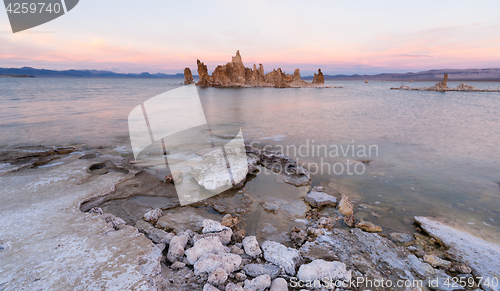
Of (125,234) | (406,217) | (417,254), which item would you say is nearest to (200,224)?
(125,234)

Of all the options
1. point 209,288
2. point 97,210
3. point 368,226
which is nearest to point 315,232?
point 368,226

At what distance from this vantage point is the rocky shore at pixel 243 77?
8025 cm

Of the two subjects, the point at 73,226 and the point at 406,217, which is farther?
the point at 406,217

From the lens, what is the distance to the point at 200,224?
178 inches

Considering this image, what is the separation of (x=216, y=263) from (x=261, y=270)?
2.30 feet

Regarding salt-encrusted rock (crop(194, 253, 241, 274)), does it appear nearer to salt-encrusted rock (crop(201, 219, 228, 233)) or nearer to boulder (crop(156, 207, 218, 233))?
salt-encrusted rock (crop(201, 219, 228, 233))

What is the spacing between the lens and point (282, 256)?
136 inches

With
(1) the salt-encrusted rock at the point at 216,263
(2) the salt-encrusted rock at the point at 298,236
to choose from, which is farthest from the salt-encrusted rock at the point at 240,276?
(2) the salt-encrusted rock at the point at 298,236

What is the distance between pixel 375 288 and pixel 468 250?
229cm

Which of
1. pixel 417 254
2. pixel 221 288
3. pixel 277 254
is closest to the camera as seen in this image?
pixel 221 288

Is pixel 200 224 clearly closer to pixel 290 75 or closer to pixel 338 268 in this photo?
pixel 338 268

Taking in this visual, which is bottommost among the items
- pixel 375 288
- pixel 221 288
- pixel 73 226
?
pixel 375 288

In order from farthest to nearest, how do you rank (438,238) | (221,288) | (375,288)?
1. (438,238)
2. (375,288)
3. (221,288)

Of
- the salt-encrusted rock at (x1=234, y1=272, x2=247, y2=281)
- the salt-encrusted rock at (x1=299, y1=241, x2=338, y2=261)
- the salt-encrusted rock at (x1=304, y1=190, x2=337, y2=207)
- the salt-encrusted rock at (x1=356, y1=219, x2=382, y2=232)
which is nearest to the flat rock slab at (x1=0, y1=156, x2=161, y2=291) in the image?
the salt-encrusted rock at (x1=234, y1=272, x2=247, y2=281)
